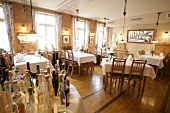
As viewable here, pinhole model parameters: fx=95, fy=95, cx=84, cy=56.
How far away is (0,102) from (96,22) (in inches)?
298

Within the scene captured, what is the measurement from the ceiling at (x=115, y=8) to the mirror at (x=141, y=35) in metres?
0.75

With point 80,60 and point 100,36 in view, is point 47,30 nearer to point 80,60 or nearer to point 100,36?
point 80,60

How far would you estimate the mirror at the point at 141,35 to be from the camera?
5.93m

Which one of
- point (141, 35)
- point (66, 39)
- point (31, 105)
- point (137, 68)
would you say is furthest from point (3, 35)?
point (141, 35)

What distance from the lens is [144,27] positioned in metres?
6.20

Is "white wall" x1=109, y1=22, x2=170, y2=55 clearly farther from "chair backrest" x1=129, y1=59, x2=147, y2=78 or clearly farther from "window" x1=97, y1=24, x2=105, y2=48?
"chair backrest" x1=129, y1=59, x2=147, y2=78

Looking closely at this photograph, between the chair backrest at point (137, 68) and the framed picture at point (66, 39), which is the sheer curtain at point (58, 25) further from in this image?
the chair backrest at point (137, 68)

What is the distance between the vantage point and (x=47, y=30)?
5.37 m

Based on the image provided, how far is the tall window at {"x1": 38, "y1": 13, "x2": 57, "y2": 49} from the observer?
511cm

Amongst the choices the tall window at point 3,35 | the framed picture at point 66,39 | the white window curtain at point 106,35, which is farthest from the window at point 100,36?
the tall window at point 3,35

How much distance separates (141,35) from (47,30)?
596 cm

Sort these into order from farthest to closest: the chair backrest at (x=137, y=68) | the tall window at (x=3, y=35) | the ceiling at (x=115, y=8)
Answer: the tall window at (x=3, y=35) < the ceiling at (x=115, y=8) < the chair backrest at (x=137, y=68)

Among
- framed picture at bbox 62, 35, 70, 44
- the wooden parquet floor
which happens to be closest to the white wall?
the wooden parquet floor

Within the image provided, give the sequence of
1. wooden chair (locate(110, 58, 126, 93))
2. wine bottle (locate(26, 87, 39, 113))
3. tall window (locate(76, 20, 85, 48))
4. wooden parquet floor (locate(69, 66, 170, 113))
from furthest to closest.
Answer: tall window (locate(76, 20, 85, 48)) → wooden chair (locate(110, 58, 126, 93)) → wooden parquet floor (locate(69, 66, 170, 113)) → wine bottle (locate(26, 87, 39, 113))
